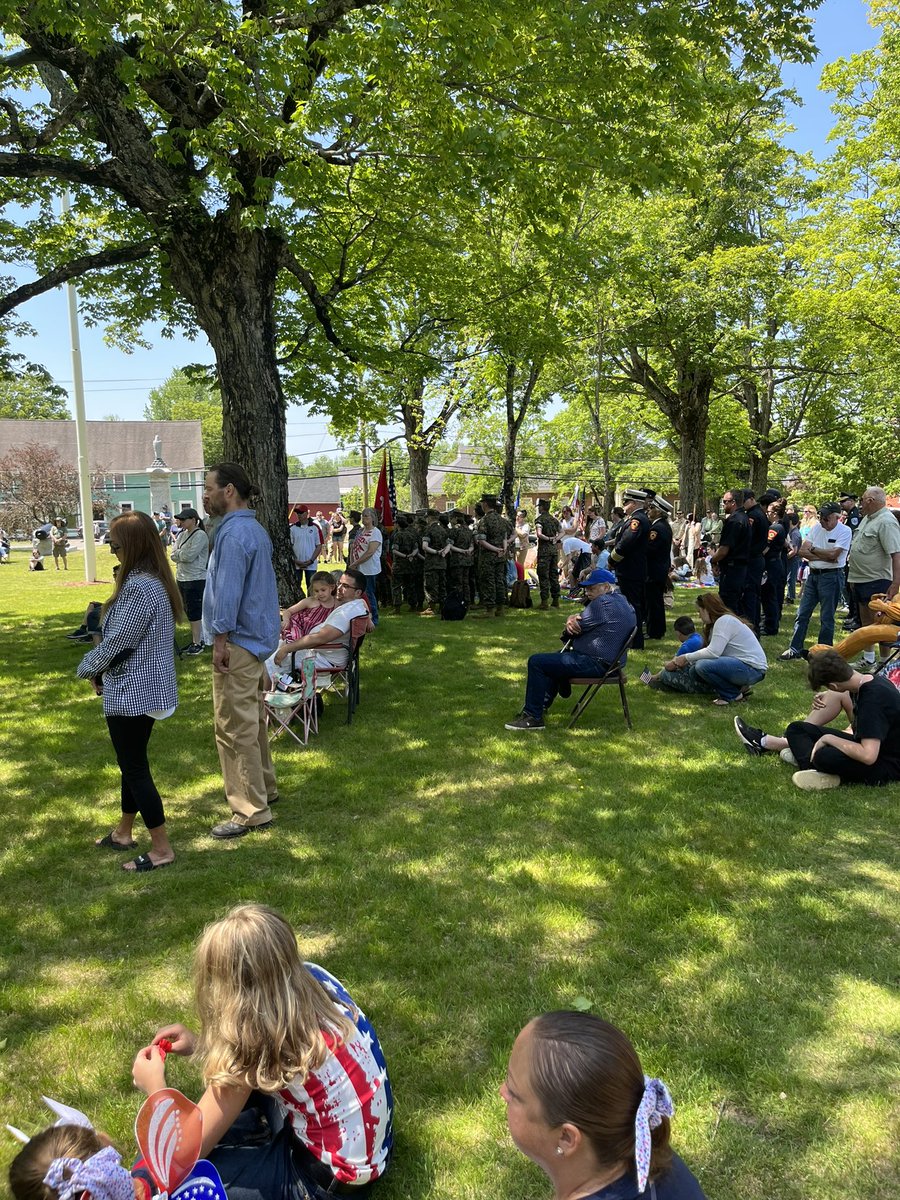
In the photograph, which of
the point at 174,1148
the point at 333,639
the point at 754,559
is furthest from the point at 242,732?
the point at 754,559

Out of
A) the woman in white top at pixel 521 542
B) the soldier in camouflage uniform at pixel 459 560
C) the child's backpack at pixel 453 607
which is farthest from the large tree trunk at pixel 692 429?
the child's backpack at pixel 453 607

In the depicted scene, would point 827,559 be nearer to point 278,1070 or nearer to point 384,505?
point 384,505

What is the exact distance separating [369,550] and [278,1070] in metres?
9.04

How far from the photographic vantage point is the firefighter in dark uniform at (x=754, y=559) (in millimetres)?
9484

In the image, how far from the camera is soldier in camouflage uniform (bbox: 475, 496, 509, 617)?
1335 centimetres

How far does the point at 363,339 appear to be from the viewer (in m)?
14.2

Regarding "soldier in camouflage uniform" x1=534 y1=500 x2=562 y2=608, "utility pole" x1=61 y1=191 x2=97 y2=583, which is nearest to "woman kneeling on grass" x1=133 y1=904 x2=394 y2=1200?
"soldier in camouflage uniform" x1=534 y1=500 x2=562 y2=608

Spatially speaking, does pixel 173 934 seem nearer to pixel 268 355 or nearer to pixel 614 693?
pixel 614 693

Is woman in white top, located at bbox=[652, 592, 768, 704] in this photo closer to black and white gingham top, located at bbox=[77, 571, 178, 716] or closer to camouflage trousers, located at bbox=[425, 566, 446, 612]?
black and white gingham top, located at bbox=[77, 571, 178, 716]

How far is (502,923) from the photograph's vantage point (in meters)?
3.66

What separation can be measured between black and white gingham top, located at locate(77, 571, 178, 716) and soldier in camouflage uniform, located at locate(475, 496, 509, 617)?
9.45 metres

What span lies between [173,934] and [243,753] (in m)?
1.29

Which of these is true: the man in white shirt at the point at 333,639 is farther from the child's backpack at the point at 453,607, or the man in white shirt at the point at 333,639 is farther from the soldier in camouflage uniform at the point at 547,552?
the soldier in camouflage uniform at the point at 547,552

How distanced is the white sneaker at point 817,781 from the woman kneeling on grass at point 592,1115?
13.8ft
